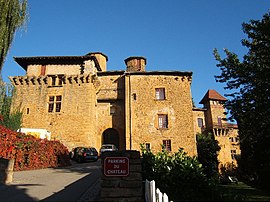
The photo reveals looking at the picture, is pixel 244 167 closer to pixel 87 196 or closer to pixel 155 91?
pixel 155 91

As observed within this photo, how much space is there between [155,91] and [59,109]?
10.6 meters

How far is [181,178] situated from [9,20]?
8737 mm

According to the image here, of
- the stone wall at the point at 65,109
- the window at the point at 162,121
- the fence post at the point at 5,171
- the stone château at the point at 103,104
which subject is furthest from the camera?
the window at the point at 162,121

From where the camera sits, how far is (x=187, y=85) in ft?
81.9

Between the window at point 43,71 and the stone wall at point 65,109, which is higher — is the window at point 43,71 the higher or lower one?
the higher one

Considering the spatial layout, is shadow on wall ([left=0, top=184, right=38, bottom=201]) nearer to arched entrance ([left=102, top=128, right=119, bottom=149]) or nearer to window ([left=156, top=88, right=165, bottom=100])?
arched entrance ([left=102, top=128, right=119, bottom=149])

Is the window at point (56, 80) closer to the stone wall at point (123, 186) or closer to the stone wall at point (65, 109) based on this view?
the stone wall at point (65, 109)

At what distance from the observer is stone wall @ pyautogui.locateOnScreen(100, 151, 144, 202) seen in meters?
4.57

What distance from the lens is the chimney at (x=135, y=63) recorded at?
1121 inches

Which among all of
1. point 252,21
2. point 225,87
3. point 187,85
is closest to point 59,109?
point 187,85

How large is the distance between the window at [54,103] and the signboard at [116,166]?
64.9ft

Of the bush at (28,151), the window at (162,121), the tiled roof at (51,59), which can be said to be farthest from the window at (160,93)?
the bush at (28,151)

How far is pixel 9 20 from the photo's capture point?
883 cm

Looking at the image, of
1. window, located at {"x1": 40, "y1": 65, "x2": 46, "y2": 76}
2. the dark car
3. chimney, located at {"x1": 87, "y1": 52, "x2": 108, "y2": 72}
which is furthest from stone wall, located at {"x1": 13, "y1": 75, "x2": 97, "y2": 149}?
chimney, located at {"x1": 87, "y1": 52, "x2": 108, "y2": 72}
